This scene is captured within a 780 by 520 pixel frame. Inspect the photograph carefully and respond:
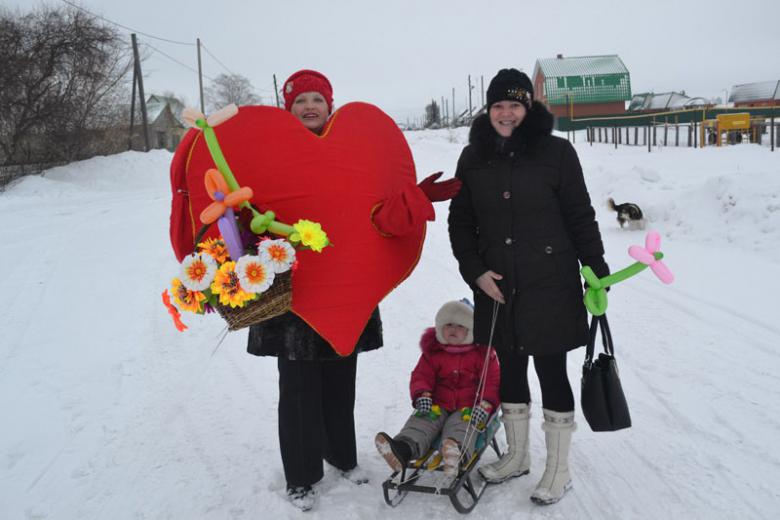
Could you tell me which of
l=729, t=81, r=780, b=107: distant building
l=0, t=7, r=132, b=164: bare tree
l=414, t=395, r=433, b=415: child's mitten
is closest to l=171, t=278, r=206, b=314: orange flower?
l=414, t=395, r=433, b=415: child's mitten

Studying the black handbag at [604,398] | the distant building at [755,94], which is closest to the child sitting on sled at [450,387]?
the black handbag at [604,398]

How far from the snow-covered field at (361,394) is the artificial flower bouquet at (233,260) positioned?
1.20 m

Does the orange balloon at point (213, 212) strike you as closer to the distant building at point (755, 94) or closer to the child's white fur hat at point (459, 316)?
the child's white fur hat at point (459, 316)

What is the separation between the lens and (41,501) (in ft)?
9.84

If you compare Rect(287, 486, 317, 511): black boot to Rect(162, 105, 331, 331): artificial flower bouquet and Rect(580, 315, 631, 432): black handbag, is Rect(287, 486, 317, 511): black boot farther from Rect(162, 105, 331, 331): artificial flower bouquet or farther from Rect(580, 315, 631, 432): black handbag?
Rect(580, 315, 631, 432): black handbag

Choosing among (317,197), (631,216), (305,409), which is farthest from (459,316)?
(631,216)

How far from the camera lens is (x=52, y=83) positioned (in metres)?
19.1

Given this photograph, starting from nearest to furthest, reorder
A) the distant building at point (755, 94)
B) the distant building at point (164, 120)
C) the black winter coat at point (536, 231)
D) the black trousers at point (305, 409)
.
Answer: the black winter coat at point (536, 231), the black trousers at point (305, 409), the distant building at point (755, 94), the distant building at point (164, 120)

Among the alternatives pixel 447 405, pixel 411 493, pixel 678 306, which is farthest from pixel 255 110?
pixel 678 306

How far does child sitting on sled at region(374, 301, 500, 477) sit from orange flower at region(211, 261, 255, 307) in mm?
1175

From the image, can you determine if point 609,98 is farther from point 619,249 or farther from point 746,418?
point 746,418

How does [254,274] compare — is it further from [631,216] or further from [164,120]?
[164,120]

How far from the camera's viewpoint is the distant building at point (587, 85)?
37625mm

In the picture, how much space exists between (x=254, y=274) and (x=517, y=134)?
4.64ft
